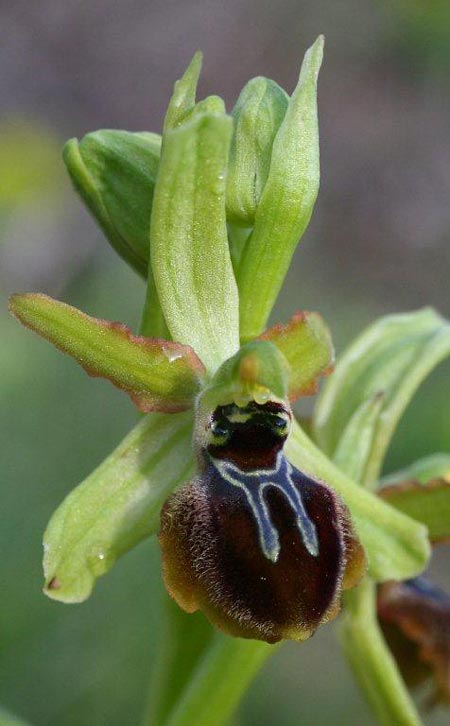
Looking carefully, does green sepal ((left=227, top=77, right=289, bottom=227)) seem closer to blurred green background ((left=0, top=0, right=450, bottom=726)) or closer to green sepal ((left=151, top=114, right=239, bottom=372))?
green sepal ((left=151, top=114, right=239, bottom=372))

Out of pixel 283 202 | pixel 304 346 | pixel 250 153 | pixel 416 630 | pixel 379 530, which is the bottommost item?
pixel 416 630

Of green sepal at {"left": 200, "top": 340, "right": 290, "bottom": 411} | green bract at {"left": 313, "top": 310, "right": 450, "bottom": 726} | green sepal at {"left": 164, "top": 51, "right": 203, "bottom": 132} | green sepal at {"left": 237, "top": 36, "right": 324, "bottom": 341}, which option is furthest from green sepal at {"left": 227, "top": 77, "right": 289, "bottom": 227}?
green bract at {"left": 313, "top": 310, "right": 450, "bottom": 726}

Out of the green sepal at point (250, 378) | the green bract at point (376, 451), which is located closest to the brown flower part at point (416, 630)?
the green bract at point (376, 451)

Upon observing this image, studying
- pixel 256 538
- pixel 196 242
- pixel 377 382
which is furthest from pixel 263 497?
pixel 377 382

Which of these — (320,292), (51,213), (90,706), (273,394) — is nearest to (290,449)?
(273,394)

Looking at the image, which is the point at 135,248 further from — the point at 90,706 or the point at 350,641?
the point at 90,706

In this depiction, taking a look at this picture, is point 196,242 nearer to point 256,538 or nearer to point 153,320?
point 153,320
